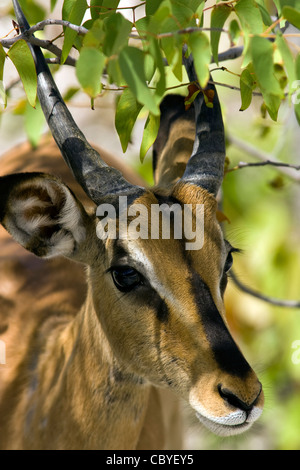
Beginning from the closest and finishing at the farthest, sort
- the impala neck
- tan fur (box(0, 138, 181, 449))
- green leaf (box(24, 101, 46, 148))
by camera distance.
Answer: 1. the impala neck
2. tan fur (box(0, 138, 181, 449))
3. green leaf (box(24, 101, 46, 148))

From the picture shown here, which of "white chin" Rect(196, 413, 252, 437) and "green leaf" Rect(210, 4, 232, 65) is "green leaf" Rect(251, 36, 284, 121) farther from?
"white chin" Rect(196, 413, 252, 437)

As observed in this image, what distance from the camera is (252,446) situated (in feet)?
25.4

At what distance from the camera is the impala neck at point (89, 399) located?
3770 mm

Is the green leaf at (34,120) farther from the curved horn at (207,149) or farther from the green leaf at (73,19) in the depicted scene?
the green leaf at (73,19)

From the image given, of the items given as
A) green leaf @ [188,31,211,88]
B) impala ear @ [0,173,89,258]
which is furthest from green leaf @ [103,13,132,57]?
impala ear @ [0,173,89,258]

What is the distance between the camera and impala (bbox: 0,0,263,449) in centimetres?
312

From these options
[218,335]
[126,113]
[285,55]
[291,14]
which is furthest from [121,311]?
[291,14]

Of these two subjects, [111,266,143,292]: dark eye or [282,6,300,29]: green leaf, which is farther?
[111,266,143,292]: dark eye

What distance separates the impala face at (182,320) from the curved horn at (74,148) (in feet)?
0.53

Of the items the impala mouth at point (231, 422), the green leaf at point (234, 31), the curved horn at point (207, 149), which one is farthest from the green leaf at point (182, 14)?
the impala mouth at point (231, 422)

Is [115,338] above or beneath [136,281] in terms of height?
beneath
